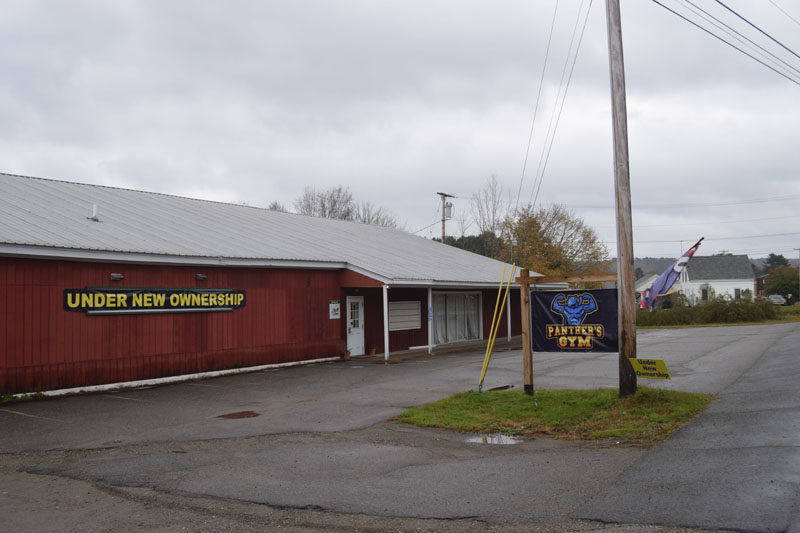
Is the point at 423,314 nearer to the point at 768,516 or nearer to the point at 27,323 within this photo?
the point at 27,323

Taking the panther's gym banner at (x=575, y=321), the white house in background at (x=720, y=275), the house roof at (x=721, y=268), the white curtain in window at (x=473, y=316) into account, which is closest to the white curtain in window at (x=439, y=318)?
the white curtain in window at (x=473, y=316)

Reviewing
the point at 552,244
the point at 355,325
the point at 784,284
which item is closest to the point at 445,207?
the point at 552,244

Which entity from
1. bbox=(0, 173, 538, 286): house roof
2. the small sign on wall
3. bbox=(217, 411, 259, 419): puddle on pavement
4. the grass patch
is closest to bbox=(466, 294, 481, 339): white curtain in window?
bbox=(0, 173, 538, 286): house roof

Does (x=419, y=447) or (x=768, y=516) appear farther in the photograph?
(x=419, y=447)

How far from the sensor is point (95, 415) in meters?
11.4

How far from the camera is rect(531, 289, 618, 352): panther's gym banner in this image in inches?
418

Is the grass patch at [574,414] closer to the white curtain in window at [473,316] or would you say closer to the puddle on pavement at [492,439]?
the puddle on pavement at [492,439]

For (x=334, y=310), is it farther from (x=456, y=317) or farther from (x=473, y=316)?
(x=473, y=316)

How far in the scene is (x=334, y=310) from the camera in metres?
20.5

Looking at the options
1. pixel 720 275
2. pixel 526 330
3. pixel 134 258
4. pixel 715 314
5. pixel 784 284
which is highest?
pixel 720 275

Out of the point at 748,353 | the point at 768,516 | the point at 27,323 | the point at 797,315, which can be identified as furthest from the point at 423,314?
the point at 797,315

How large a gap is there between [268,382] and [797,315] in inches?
1508

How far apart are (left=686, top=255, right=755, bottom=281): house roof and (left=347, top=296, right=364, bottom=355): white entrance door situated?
6687 cm

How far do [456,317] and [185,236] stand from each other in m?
12.6
